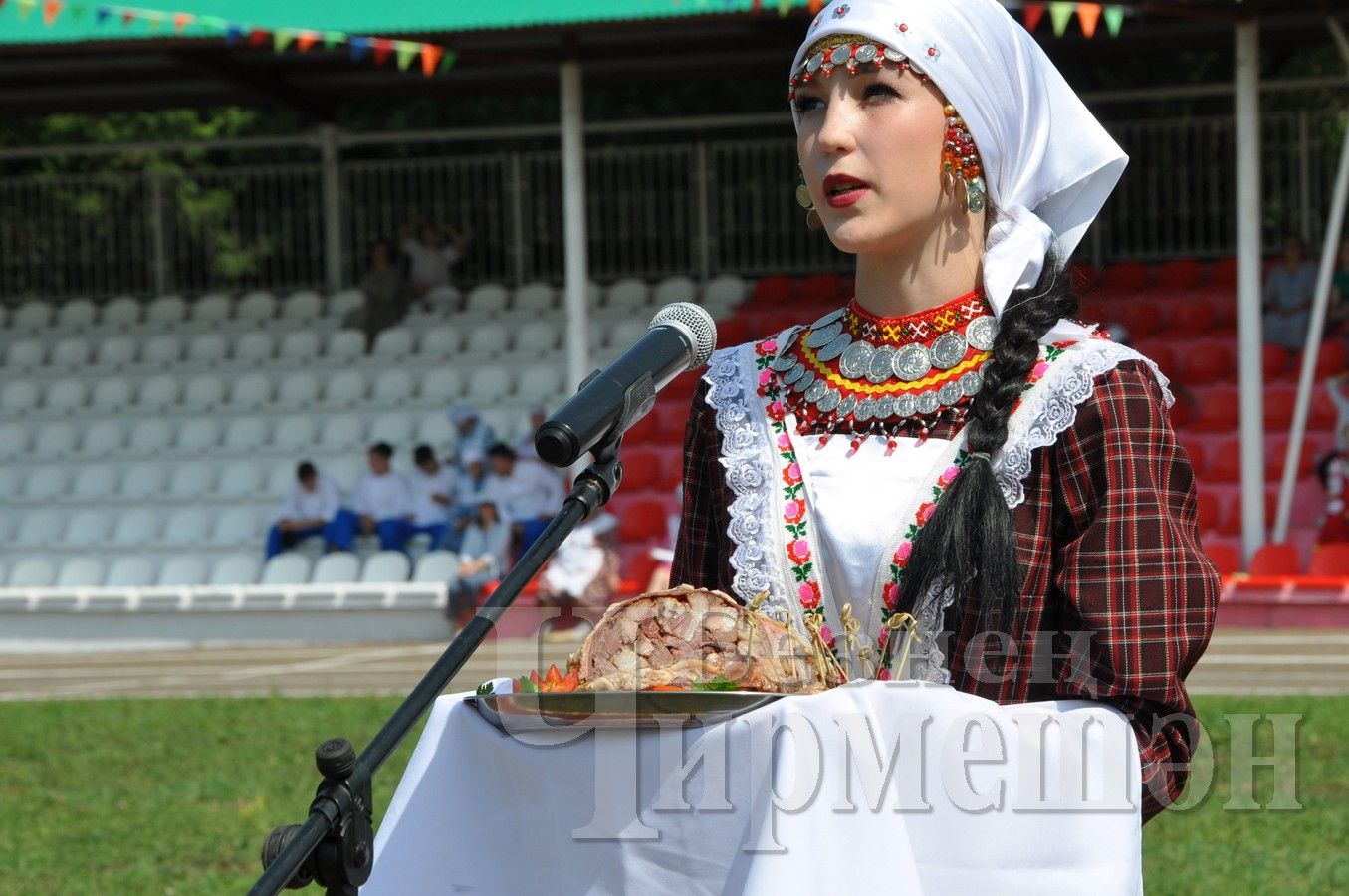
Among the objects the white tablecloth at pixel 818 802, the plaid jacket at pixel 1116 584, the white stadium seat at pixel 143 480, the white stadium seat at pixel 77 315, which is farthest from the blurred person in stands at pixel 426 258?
the white tablecloth at pixel 818 802

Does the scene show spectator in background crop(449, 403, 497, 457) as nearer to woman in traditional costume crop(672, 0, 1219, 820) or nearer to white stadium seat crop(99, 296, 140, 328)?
white stadium seat crop(99, 296, 140, 328)

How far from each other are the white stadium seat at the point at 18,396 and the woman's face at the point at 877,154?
1632cm

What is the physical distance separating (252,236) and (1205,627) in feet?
65.2

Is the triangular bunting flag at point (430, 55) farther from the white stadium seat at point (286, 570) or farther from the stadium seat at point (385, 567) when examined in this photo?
the white stadium seat at point (286, 570)

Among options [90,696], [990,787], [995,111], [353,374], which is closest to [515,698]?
[990,787]

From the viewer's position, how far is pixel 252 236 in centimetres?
2112

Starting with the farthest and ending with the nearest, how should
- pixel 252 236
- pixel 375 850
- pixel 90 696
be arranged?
pixel 252 236 < pixel 90 696 < pixel 375 850

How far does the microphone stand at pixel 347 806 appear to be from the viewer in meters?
1.73

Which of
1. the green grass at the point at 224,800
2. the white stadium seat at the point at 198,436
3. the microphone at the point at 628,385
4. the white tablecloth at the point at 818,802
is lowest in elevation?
the green grass at the point at 224,800

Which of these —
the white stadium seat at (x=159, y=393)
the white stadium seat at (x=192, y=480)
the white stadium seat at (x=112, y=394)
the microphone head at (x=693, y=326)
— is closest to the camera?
the microphone head at (x=693, y=326)

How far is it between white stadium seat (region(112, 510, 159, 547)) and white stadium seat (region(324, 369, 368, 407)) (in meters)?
2.01

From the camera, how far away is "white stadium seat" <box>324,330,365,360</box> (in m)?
17.7

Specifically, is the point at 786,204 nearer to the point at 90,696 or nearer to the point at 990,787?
the point at 90,696

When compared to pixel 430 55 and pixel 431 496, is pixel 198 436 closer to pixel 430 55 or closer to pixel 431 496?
pixel 431 496
